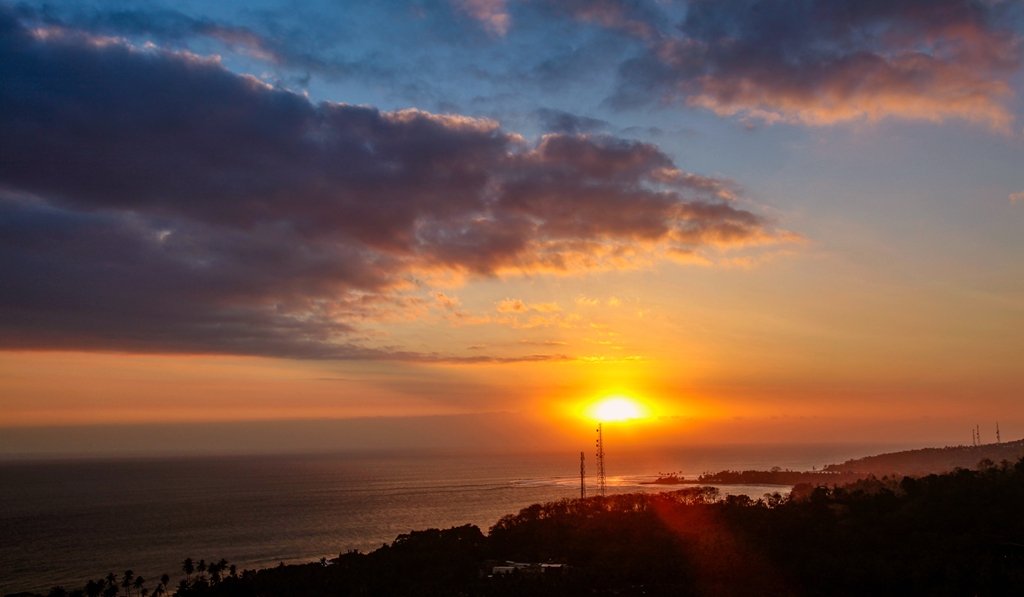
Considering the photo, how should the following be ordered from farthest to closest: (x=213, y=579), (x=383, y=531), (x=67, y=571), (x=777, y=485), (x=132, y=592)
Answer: (x=777, y=485)
(x=383, y=531)
(x=67, y=571)
(x=132, y=592)
(x=213, y=579)

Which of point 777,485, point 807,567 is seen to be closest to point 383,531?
point 807,567

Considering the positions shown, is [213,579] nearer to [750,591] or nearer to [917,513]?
[750,591]

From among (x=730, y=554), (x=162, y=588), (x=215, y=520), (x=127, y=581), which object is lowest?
(x=215, y=520)

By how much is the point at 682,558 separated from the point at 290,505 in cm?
11329

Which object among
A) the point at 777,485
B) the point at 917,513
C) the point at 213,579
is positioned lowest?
the point at 777,485

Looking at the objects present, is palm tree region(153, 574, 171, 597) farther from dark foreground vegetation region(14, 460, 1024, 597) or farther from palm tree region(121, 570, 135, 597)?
palm tree region(121, 570, 135, 597)

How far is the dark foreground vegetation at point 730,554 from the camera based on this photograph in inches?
1688

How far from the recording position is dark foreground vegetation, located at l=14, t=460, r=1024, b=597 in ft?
141

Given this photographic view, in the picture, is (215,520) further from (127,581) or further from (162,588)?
(127,581)

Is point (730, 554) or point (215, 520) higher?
point (730, 554)

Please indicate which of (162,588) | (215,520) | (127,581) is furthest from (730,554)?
(215,520)

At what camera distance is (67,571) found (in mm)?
76250

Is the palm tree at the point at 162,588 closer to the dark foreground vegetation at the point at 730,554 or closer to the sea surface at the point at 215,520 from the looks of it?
the dark foreground vegetation at the point at 730,554

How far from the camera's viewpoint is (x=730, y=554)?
49.8m
